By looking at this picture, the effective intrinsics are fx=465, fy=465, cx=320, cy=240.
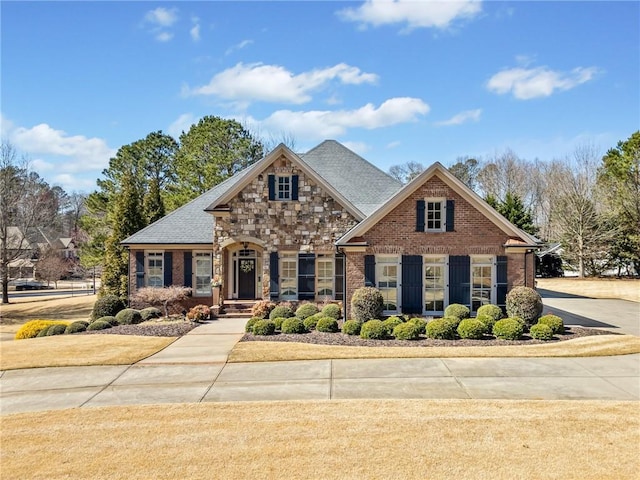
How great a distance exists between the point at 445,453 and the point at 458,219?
1219 centimetres

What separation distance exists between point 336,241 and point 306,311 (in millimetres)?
3240

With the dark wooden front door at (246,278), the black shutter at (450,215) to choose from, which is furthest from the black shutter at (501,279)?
the dark wooden front door at (246,278)

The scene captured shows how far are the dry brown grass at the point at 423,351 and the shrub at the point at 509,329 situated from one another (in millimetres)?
820

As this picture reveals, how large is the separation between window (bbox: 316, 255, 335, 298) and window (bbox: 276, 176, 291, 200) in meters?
3.18

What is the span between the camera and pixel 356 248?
17.7m

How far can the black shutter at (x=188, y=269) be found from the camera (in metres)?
22.4

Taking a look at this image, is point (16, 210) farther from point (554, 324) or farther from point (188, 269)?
point (554, 324)

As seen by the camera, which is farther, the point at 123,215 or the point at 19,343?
the point at 123,215

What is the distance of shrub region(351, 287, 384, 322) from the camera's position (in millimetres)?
16875

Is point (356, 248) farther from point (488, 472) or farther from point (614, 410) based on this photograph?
point (488, 472)

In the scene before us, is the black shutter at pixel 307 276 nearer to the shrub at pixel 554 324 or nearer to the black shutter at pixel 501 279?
the black shutter at pixel 501 279

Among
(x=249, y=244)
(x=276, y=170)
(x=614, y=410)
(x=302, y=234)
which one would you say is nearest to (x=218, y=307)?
(x=249, y=244)

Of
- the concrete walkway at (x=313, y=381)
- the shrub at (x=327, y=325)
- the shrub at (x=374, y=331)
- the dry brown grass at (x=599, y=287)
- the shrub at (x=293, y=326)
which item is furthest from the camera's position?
the dry brown grass at (x=599, y=287)

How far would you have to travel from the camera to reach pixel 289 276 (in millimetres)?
21312
